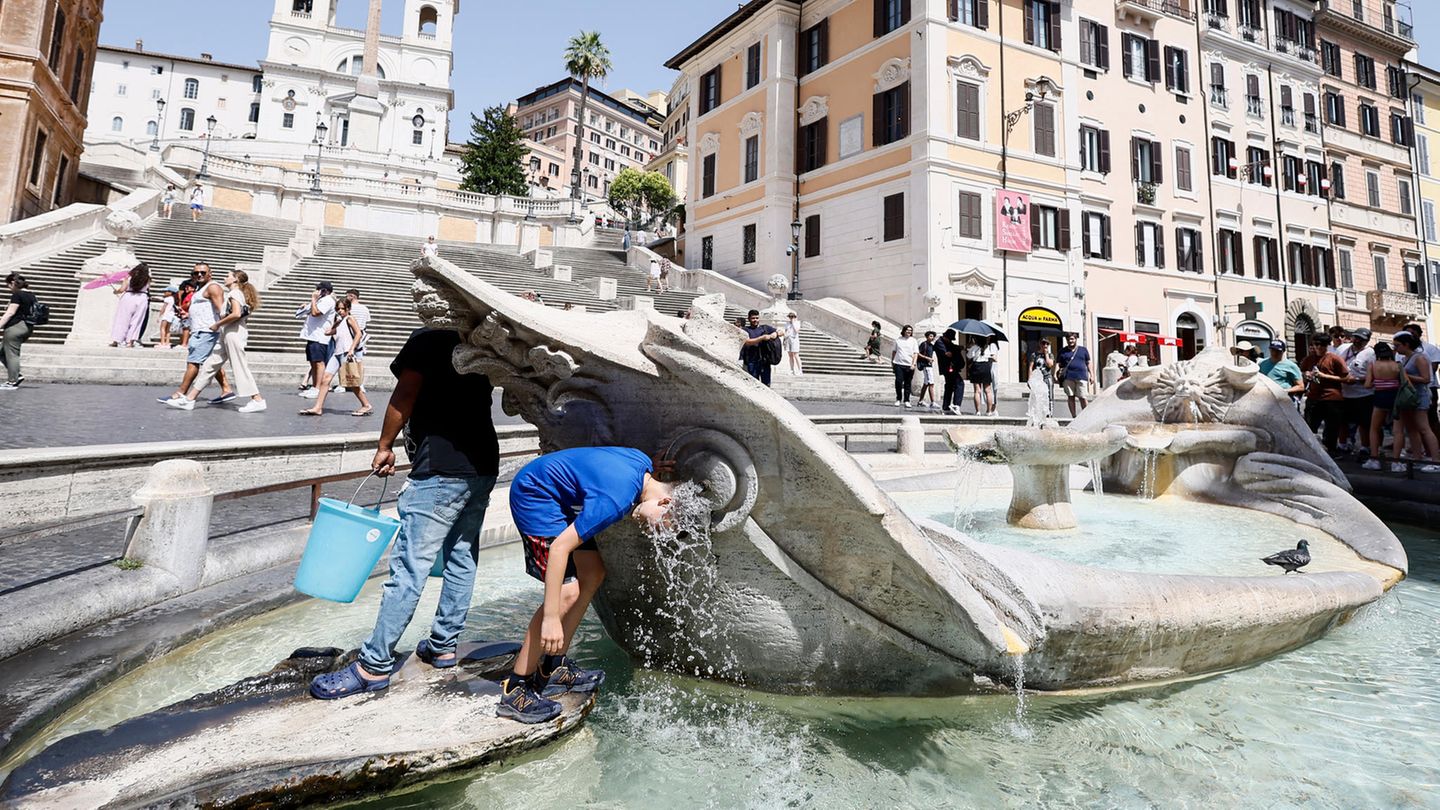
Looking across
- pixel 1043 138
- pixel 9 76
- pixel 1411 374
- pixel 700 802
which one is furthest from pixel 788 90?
pixel 700 802

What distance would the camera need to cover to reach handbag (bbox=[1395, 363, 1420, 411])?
7836 millimetres

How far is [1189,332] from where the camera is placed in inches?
1108

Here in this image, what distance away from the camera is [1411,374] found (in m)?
7.95

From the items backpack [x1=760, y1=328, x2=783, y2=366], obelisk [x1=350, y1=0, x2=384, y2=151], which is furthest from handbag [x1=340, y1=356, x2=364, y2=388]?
obelisk [x1=350, y1=0, x2=384, y2=151]

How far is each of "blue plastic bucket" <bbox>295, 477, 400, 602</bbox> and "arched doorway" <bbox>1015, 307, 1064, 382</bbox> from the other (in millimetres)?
24139

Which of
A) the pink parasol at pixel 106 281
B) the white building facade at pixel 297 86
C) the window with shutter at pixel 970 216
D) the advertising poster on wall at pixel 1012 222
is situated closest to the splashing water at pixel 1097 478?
the pink parasol at pixel 106 281

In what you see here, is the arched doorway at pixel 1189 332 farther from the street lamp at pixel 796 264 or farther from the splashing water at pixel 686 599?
the splashing water at pixel 686 599

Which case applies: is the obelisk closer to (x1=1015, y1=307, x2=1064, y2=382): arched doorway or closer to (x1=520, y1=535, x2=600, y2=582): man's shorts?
(x1=1015, y1=307, x2=1064, y2=382): arched doorway

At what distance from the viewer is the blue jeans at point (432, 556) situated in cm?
249

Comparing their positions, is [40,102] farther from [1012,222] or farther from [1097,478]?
[1097,478]

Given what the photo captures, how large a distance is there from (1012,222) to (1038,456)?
2139 cm

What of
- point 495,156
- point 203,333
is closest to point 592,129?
point 495,156

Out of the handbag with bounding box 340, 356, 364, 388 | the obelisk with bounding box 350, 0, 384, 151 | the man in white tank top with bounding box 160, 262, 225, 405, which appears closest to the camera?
the man in white tank top with bounding box 160, 262, 225, 405

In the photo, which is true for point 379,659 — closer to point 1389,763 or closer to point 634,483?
point 634,483
